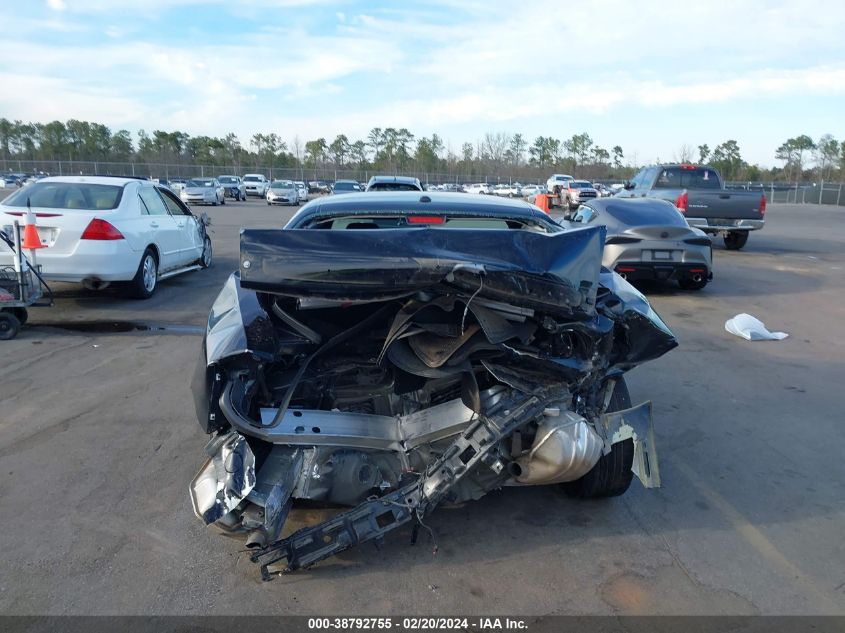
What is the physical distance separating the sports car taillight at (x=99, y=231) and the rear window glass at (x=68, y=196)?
39 centimetres

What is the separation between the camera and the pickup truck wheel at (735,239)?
54.9 feet

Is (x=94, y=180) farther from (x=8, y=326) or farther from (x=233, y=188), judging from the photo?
(x=233, y=188)

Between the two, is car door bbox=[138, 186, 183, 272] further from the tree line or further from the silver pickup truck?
the tree line

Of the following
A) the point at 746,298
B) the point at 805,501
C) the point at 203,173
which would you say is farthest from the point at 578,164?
the point at 805,501

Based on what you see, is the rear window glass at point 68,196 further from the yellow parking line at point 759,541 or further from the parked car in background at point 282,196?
the parked car in background at point 282,196

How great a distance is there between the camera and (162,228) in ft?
33.0

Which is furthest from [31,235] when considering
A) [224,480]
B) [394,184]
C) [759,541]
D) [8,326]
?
[394,184]

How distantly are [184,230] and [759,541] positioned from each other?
9.51 m

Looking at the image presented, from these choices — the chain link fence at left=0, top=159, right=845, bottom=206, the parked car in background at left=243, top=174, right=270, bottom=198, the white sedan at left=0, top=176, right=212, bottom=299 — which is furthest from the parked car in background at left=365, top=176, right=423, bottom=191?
the parked car in background at left=243, top=174, right=270, bottom=198

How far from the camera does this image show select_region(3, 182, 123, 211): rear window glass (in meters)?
8.84

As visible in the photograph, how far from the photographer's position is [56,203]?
8859 mm

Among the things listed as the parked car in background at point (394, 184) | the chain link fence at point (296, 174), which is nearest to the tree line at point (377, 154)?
the chain link fence at point (296, 174)

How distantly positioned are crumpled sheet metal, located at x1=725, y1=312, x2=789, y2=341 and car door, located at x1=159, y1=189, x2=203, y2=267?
25.7 feet

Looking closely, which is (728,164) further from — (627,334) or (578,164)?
(627,334)
